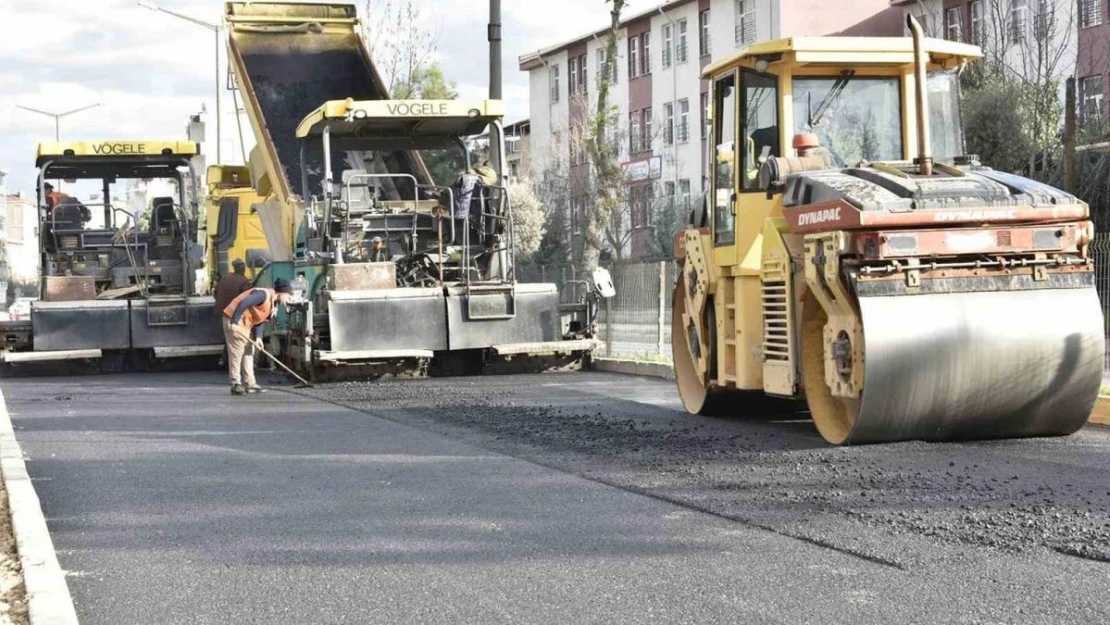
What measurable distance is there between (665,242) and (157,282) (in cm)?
2166

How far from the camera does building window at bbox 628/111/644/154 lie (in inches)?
1811

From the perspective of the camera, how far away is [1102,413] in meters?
10.9

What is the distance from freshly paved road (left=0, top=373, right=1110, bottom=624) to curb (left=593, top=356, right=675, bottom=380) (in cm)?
521

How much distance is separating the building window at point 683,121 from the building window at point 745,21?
3.29m

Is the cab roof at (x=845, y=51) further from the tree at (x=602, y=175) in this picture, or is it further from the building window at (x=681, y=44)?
the building window at (x=681, y=44)

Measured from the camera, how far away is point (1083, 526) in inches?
261

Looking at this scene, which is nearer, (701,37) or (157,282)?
(157,282)

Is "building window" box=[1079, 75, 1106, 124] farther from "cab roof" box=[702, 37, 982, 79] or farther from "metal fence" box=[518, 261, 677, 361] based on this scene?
"cab roof" box=[702, 37, 982, 79]

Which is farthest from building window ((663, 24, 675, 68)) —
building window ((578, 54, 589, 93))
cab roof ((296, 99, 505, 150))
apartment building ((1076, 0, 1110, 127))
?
cab roof ((296, 99, 505, 150))

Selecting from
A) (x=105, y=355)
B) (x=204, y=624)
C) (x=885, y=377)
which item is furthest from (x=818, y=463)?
(x=105, y=355)

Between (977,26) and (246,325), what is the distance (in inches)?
625

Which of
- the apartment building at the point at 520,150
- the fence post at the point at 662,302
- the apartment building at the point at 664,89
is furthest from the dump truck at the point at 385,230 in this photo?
the apartment building at the point at 520,150

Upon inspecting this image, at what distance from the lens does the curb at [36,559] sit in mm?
5185

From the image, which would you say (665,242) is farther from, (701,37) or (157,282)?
(157,282)
